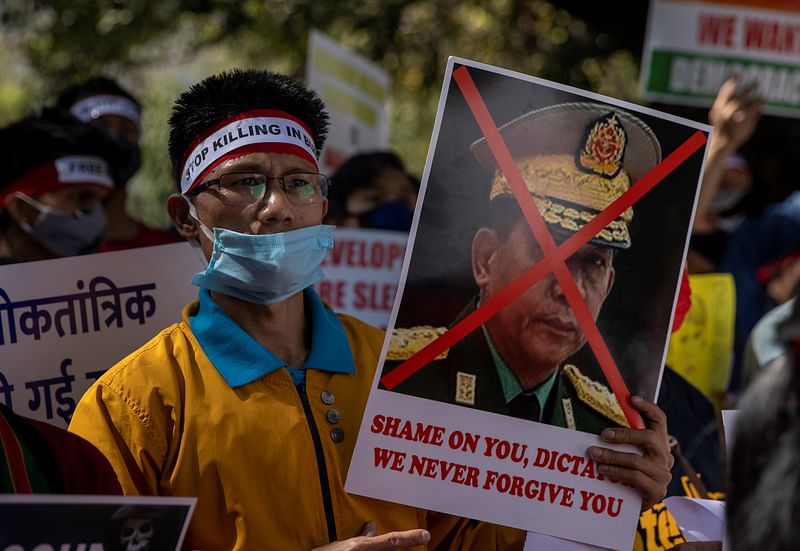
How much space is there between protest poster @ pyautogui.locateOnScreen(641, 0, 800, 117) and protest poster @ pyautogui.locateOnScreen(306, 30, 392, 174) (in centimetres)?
159

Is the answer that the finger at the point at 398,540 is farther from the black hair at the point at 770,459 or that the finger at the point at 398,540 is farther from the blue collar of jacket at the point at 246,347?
the black hair at the point at 770,459

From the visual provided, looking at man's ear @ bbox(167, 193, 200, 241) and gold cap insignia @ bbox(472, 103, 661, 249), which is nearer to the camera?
gold cap insignia @ bbox(472, 103, 661, 249)

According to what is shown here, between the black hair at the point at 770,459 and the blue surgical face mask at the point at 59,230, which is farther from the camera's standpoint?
the blue surgical face mask at the point at 59,230

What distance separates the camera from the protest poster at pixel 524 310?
2639mm

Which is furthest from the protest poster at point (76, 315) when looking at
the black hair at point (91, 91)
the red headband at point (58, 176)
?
A: the black hair at point (91, 91)

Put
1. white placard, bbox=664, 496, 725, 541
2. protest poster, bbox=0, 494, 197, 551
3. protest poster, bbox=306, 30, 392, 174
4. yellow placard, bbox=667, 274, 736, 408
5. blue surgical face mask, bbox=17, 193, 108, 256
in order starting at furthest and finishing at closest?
protest poster, bbox=306, 30, 392, 174
yellow placard, bbox=667, 274, 736, 408
blue surgical face mask, bbox=17, 193, 108, 256
white placard, bbox=664, 496, 725, 541
protest poster, bbox=0, 494, 197, 551

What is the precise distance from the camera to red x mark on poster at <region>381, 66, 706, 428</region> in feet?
8.70

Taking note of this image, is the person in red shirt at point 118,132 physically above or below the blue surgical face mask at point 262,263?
above

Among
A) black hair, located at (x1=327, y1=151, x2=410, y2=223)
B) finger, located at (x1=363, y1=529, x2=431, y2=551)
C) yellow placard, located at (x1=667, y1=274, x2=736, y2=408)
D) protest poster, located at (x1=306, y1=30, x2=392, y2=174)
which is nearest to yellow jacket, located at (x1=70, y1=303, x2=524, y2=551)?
finger, located at (x1=363, y1=529, x2=431, y2=551)

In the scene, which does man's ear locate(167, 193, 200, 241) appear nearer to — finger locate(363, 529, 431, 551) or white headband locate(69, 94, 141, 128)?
finger locate(363, 529, 431, 551)

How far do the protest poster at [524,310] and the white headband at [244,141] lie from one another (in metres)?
0.33

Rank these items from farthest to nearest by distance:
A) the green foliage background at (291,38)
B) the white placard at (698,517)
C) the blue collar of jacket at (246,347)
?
the green foliage background at (291,38), the white placard at (698,517), the blue collar of jacket at (246,347)

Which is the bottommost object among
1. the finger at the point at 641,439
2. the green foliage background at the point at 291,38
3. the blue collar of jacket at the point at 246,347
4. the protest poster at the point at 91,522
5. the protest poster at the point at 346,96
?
the protest poster at the point at 91,522

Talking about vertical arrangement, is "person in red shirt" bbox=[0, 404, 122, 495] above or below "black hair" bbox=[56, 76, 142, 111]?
below
